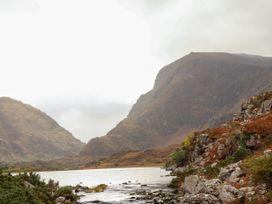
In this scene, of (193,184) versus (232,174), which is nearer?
(232,174)

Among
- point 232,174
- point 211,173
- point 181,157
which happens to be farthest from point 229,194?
point 181,157

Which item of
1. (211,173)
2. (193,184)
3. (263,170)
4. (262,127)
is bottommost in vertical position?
(193,184)

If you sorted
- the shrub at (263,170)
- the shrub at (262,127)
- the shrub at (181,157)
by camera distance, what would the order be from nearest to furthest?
1. the shrub at (263,170)
2. the shrub at (262,127)
3. the shrub at (181,157)

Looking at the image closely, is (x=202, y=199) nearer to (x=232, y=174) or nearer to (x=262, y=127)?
(x=232, y=174)

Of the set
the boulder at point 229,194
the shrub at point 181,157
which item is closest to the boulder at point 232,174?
the boulder at point 229,194

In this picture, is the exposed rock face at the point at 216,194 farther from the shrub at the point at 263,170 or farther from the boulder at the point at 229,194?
the shrub at the point at 263,170

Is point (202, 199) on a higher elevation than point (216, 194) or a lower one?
lower

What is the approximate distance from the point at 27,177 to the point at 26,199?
21.4 m

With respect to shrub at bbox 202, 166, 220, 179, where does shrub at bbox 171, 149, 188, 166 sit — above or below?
above

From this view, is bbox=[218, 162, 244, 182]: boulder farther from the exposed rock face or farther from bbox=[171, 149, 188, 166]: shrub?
bbox=[171, 149, 188, 166]: shrub

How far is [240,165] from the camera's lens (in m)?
A: 54.3

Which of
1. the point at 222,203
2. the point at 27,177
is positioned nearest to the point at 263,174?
the point at 222,203

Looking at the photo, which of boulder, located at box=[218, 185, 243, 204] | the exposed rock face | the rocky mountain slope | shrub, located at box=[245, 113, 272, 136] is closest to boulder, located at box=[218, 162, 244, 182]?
the rocky mountain slope

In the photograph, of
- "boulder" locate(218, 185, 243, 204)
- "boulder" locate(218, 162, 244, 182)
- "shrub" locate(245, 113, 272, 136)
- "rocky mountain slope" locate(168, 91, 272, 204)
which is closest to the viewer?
"rocky mountain slope" locate(168, 91, 272, 204)
